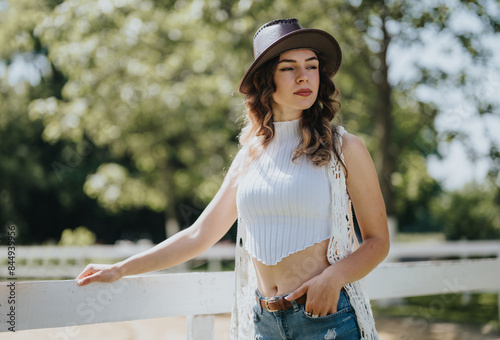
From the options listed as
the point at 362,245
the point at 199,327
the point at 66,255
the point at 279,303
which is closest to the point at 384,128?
the point at 199,327

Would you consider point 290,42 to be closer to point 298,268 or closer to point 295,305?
point 298,268

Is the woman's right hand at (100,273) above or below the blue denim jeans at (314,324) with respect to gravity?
above

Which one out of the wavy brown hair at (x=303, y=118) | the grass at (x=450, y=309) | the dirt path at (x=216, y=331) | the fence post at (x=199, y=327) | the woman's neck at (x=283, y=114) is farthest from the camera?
the grass at (x=450, y=309)

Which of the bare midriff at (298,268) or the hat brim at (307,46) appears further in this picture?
the hat brim at (307,46)

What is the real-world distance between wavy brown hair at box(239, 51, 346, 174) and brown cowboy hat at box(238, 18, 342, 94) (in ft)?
0.14

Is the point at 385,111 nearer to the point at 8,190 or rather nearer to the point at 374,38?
the point at 374,38

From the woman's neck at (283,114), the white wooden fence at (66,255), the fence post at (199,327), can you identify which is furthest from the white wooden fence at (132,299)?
the white wooden fence at (66,255)

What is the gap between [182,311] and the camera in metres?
2.39

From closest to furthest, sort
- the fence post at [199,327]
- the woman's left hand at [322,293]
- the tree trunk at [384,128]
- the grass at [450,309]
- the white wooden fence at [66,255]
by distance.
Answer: the woman's left hand at [322,293] < the fence post at [199,327] < the grass at [450,309] < the tree trunk at [384,128] < the white wooden fence at [66,255]

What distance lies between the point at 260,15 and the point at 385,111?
2248 millimetres

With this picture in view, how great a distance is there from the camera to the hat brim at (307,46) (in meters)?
2.17

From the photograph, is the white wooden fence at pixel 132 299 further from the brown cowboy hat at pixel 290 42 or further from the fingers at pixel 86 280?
the brown cowboy hat at pixel 290 42

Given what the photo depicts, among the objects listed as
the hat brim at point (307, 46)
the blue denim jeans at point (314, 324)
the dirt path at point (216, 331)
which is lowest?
the dirt path at point (216, 331)

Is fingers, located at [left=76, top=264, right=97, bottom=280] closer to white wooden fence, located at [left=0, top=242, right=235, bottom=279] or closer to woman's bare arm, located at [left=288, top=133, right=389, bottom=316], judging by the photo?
woman's bare arm, located at [left=288, top=133, right=389, bottom=316]
